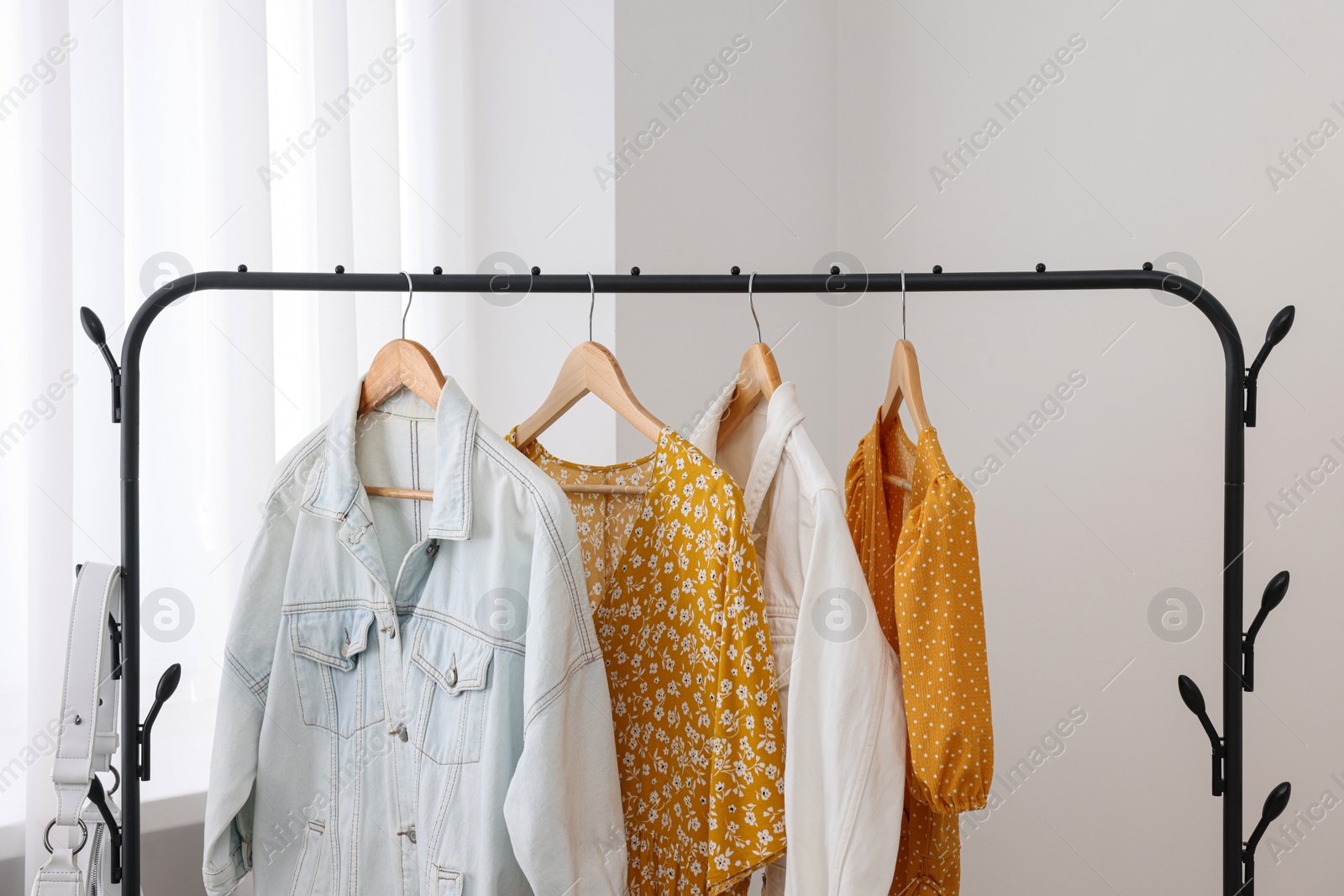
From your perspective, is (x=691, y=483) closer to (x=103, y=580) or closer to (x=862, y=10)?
(x=103, y=580)

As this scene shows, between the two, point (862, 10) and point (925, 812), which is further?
point (862, 10)

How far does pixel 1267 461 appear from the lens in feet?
5.01

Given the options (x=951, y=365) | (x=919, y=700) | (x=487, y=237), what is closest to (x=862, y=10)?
(x=951, y=365)

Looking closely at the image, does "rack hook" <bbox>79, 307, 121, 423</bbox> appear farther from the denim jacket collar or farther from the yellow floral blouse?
the yellow floral blouse

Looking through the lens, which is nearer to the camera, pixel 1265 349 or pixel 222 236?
pixel 1265 349

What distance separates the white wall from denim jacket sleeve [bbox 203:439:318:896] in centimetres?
79

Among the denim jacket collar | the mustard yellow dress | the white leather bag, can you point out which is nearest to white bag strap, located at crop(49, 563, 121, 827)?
the white leather bag

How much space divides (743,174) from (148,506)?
1281mm

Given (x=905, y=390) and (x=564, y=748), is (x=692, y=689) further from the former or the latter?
(x=905, y=390)

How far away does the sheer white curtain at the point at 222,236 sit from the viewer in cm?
130

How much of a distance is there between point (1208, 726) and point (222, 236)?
1.53 metres

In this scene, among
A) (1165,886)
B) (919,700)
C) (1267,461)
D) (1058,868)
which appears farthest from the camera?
(1058,868)

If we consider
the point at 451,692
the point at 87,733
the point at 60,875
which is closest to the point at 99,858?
the point at 60,875

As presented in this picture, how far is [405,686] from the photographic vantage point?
1.03 meters
